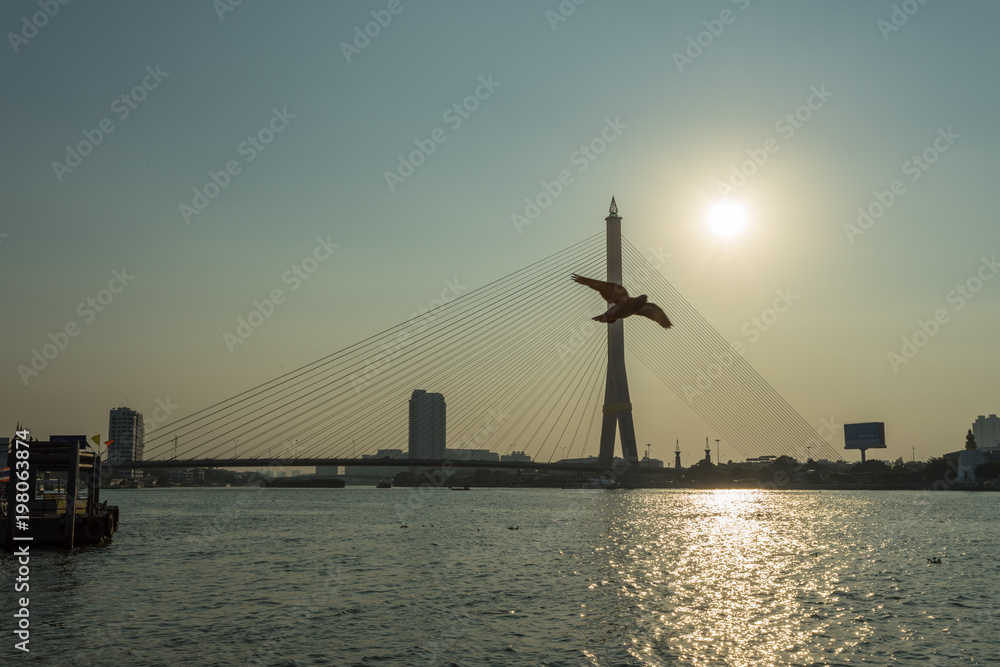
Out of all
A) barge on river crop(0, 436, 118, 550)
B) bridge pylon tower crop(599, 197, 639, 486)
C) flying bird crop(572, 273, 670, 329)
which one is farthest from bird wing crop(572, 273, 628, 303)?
bridge pylon tower crop(599, 197, 639, 486)

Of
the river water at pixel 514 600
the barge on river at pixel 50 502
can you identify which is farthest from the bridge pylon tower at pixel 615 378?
the barge on river at pixel 50 502

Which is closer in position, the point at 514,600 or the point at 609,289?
the point at 609,289

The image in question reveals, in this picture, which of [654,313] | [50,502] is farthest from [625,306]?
[50,502]

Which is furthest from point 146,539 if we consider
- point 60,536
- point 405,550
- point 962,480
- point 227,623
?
point 962,480

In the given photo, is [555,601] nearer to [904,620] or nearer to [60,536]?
[904,620]

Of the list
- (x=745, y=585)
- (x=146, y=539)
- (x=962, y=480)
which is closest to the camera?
(x=745, y=585)

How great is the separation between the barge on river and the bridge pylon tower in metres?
67.9

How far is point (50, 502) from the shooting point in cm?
4775

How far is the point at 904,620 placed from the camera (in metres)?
27.1

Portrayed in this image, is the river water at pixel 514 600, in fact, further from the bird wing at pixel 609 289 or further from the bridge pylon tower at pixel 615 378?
the bridge pylon tower at pixel 615 378

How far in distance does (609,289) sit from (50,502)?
1476 inches

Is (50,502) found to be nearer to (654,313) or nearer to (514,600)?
(514,600)

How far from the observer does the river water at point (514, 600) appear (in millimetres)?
22688

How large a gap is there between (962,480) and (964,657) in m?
198
